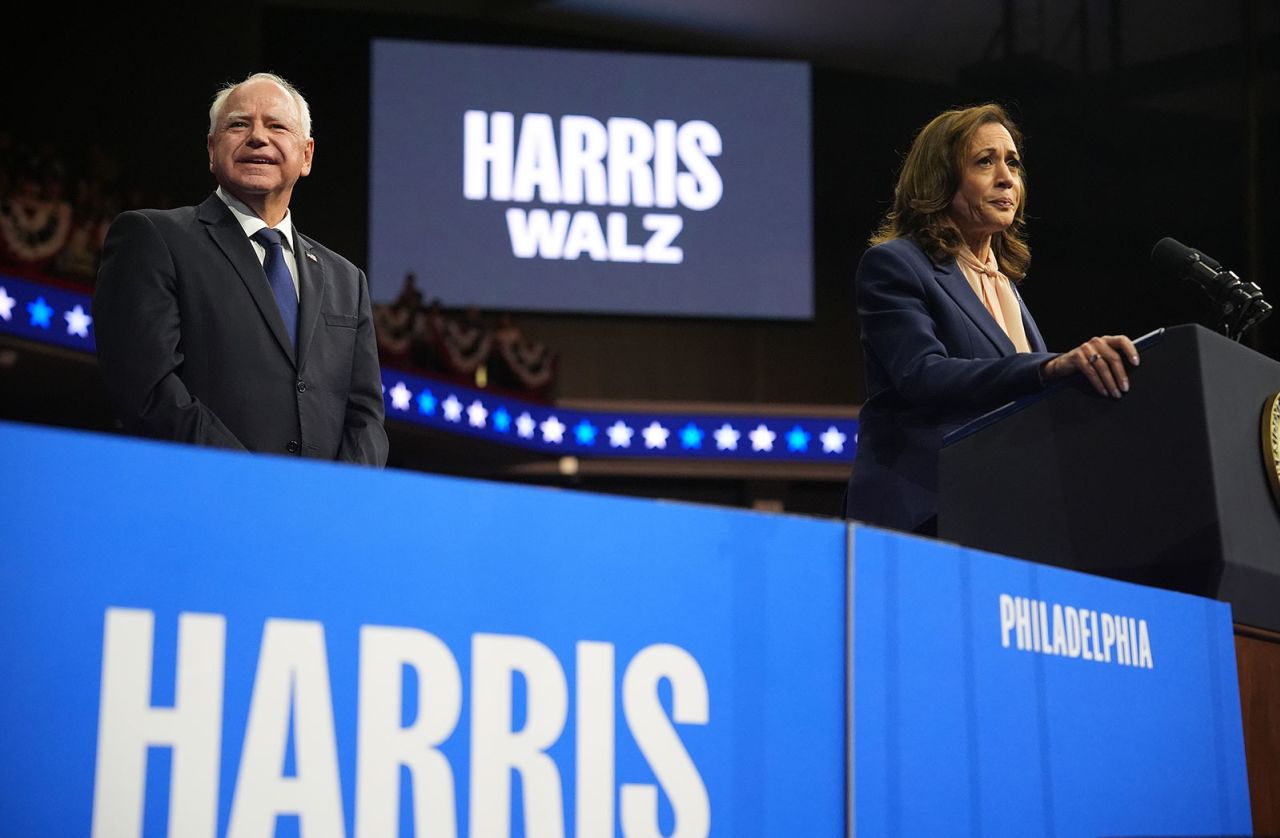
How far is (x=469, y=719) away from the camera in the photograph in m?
1.08

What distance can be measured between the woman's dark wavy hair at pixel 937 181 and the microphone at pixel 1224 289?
29cm

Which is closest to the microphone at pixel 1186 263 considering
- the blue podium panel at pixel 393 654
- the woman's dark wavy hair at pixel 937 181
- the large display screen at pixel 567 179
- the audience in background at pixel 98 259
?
the woman's dark wavy hair at pixel 937 181

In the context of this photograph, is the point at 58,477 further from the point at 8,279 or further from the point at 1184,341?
the point at 8,279

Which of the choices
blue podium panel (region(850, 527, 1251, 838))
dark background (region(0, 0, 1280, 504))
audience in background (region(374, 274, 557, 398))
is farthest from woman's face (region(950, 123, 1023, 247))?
dark background (region(0, 0, 1280, 504))

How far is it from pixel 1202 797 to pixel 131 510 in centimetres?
119

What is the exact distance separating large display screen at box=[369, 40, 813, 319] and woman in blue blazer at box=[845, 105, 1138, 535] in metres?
6.55

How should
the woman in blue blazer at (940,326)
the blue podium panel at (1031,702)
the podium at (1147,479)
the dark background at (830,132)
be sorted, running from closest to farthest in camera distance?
the blue podium panel at (1031,702) → the podium at (1147,479) → the woman in blue blazer at (940,326) → the dark background at (830,132)

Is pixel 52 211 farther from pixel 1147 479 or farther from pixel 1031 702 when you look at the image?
pixel 1031 702

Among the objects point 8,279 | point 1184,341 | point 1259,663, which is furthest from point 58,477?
point 8,279

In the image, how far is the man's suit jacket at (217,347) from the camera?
1.70 metres

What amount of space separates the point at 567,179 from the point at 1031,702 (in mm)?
7418

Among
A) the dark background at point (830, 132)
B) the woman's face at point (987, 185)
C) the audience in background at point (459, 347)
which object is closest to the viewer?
the woman's face at point (987, 185)

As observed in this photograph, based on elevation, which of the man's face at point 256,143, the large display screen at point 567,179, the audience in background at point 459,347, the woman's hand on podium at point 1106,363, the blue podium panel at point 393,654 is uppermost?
the large display screen at point 567,179

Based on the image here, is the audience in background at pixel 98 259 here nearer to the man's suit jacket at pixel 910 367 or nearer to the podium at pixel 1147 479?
the man's suit jacket at pixel 910 367
